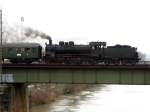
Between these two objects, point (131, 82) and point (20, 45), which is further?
point (20, 45)

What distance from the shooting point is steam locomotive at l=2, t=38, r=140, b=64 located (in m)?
44.4

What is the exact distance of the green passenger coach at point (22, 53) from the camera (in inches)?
1833

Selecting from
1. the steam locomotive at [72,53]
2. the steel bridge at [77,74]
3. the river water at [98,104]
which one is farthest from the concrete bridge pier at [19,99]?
the river water at [98,104]

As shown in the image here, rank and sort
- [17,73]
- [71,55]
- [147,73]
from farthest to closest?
[71,55], [17,73], [147,73]

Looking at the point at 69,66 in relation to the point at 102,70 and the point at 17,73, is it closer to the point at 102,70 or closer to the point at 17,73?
the point at 102,70

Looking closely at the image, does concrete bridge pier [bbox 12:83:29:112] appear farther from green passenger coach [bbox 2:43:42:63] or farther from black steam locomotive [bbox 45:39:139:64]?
black steam locomotive [bbox 45:39:139:64]

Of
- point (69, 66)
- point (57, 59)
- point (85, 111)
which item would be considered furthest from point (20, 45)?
point (85, 111)

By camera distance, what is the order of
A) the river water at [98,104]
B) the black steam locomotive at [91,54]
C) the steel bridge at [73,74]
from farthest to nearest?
1. the river water at [98,104]
2. the black steam locomotive at [91,54]
3. the steel bridge at [73,74]

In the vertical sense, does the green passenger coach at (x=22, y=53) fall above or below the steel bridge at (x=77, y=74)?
above

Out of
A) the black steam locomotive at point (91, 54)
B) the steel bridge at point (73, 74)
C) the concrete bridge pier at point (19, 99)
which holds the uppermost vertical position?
the black steam locomotive at point (91, 54)

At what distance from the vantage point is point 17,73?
4225 cm

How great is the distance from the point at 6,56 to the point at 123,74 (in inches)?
608

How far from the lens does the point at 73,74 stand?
4066 centimetres

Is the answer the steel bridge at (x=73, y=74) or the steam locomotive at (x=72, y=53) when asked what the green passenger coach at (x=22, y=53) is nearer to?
the steam locomotive at (x=72, y=53)
